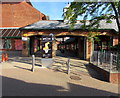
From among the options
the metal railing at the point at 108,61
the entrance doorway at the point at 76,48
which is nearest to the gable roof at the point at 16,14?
the entrance doorway at the point at 76,48

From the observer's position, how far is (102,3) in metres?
7.53

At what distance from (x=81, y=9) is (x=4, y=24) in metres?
28.5

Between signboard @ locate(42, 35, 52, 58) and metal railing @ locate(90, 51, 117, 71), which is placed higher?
signboard @ locate(42, 35, 52, 58)

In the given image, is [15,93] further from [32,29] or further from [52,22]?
[52,22]

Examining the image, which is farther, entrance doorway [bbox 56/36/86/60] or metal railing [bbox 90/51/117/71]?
entrance doorway [bbox 56/36/86/60]

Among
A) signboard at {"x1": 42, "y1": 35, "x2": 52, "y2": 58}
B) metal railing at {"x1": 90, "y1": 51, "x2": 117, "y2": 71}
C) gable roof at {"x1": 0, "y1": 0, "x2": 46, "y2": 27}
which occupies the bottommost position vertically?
metal railing at {"x1": 90, "y1": 51, "x2": 117, "y2": 71}

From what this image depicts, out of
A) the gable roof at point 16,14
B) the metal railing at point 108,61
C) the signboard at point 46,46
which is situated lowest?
the metal railing at point 108,61

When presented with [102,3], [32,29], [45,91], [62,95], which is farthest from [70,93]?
[32,29]

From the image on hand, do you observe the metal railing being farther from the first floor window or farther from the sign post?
the first floor window

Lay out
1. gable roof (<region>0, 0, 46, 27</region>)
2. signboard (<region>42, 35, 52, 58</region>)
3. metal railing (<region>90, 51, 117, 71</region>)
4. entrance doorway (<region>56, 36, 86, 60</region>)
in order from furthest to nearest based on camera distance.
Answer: gable roof (<region>0, 0, 46, 27</region>) → entrance doorway (<region>56, 36, 86, 60</region>) → signboard (<region>42, 35, 52, 58</region>) → metal railing (<region>90, 51, 117, 71</region>)

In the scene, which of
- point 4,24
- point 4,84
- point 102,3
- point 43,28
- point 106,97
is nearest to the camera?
point 106,97

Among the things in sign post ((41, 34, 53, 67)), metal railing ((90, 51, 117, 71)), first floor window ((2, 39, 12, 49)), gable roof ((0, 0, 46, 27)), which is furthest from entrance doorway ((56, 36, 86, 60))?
gable roof ((0, 0, 46, 27))

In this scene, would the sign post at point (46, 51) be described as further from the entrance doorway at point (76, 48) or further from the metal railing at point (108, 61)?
the entrance doorway at point (76, 48)

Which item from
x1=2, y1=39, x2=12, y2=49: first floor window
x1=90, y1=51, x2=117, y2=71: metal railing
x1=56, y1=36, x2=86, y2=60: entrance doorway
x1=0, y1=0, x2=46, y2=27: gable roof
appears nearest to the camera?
x1=90, y1=51, x2=117, y2=71: metal railing
